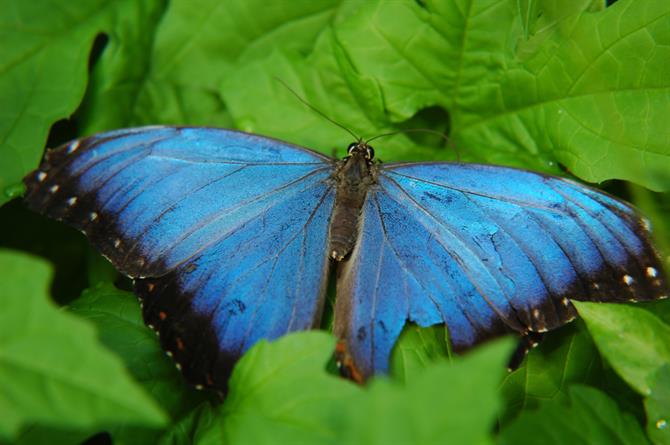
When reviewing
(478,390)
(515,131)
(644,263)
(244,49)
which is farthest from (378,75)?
(478,390)

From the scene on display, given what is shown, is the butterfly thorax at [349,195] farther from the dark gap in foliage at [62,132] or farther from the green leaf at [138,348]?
the dark gap in foliage at [62,132]

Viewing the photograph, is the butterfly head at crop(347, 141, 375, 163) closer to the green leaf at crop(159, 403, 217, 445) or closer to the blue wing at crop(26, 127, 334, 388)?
the blue wing at crop(26, 127, 334, 388)

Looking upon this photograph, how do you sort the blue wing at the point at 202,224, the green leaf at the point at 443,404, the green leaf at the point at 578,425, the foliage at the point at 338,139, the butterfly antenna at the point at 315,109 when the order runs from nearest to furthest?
1. the green leaf at the point at 443,404
2. the foliage at the point at 338,139
3. the green leaf at the point at 578,425
4. the blue wing at the point at 202,224
5. the butterfly antenna at the point at 315,109

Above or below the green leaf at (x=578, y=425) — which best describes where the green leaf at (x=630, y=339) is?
above

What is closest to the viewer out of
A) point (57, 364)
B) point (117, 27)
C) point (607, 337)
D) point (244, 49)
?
point (57, 364)

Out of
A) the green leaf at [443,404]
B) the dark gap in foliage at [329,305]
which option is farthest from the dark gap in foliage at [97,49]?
the green leaf at [443,404]

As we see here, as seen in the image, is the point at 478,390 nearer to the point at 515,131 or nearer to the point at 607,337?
the point at 607,337
